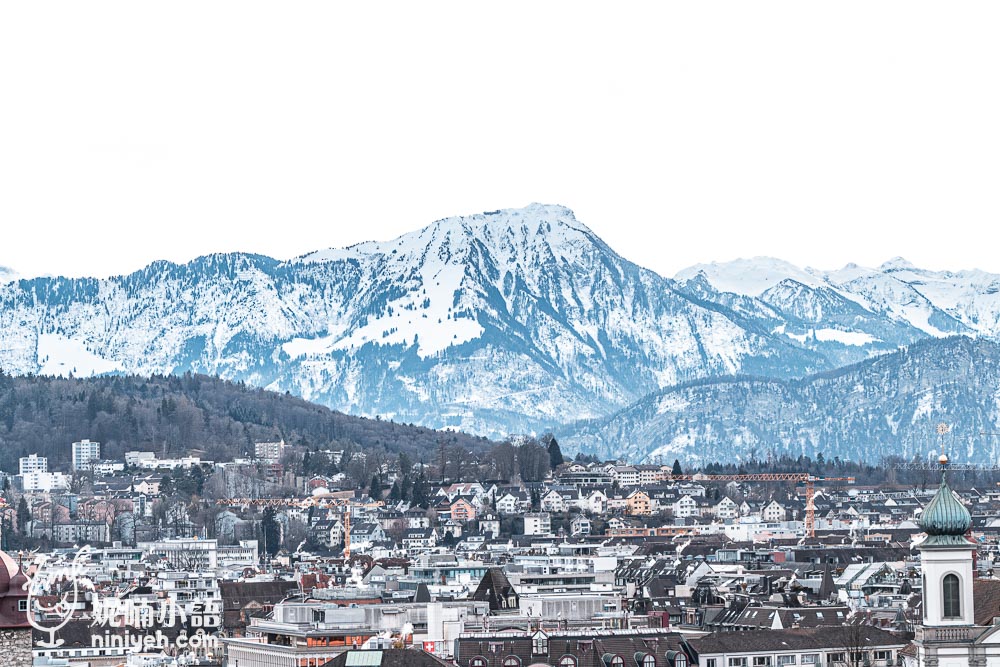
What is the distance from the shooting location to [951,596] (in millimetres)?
78750

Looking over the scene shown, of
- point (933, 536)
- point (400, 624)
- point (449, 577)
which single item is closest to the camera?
point (933, 536)

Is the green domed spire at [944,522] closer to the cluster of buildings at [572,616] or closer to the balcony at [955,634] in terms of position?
the cluster of buildings at [572,616]

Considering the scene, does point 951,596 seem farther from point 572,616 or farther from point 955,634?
point 572,616

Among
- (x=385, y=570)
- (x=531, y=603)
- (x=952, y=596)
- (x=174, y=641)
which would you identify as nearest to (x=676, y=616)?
(x=531, y=603)

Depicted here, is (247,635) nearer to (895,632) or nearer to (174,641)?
(174,641)

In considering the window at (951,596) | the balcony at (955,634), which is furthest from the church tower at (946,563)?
the balcony at (955,634)

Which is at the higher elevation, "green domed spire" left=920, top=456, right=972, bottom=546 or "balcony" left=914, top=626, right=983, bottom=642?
"green domed spire" left=920, top=456, right=972, bottom=546

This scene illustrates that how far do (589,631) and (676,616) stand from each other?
37909 millimetres

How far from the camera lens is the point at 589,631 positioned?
12075 cm

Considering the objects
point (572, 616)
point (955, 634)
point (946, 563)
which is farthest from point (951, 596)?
point (572, 616)

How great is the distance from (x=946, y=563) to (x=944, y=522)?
118 cm

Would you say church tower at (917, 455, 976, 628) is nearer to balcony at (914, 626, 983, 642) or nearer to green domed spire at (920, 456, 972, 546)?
green domed spire at (920, 456, 972, 546)

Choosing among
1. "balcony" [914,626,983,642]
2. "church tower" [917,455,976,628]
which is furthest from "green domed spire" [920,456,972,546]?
"balcony" [914,626,983,642]

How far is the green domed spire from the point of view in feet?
256
